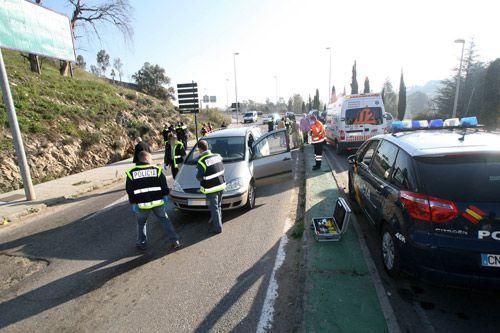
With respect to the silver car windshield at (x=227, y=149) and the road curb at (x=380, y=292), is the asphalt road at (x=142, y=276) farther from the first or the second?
the silver car windshield at (x=227, y=149)

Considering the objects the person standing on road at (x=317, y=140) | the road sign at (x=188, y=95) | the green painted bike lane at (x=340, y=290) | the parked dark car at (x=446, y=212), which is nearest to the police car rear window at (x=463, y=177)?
the parked dark car at (x=446, y=212)

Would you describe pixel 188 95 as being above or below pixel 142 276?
above

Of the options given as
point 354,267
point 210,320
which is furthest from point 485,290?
point 210,320

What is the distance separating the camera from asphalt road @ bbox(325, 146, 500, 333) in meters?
3.01

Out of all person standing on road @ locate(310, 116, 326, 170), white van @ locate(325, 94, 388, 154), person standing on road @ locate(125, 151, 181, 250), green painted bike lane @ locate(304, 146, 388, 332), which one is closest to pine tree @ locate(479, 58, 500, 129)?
white van @ locate(325, 94, 388, 154)

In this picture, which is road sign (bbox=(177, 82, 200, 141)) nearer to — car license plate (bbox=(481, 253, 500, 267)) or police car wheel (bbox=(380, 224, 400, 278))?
police car wheel (bbox=(380, 224, 400, 278))

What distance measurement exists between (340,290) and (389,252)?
805mm

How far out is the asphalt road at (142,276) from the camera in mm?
3369

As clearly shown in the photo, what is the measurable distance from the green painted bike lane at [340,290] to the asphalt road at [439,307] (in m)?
0.24

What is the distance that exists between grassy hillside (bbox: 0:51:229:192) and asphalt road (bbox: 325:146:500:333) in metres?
11.8

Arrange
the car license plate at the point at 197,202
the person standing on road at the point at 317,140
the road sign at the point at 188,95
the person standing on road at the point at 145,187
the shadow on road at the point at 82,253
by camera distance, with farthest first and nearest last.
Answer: the road sign at the point at 188,95 → the person standing on road at the point at 317,140 → the car license plate at the point at 197,202 → the person standing on road at the point at 145,187 → the shadow on road at the point at 82,253

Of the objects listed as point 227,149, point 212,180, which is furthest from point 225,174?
point 227,149

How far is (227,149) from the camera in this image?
740 cm

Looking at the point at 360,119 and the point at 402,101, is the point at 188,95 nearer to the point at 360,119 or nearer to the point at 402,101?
the point at 360,119
